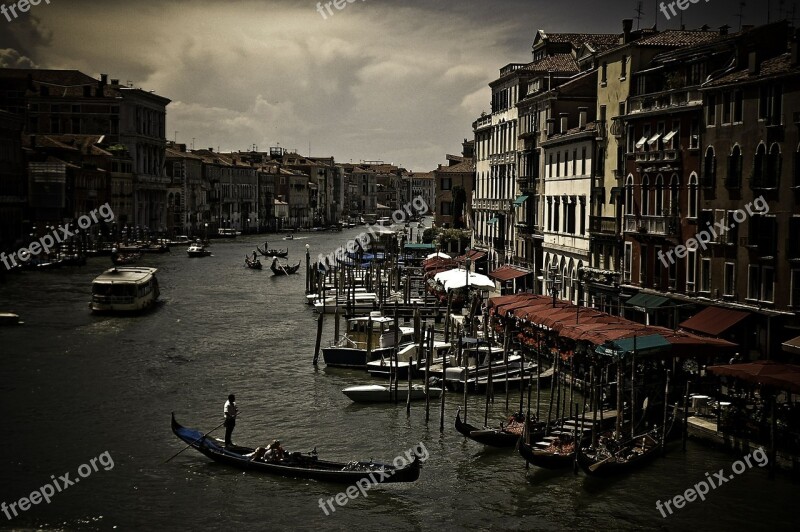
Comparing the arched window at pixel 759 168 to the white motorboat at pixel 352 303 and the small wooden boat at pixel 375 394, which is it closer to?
the small wooden boat at pixel 375 394

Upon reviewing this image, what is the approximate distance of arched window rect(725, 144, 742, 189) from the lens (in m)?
22.4

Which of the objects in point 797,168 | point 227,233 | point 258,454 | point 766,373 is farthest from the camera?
point 227,233

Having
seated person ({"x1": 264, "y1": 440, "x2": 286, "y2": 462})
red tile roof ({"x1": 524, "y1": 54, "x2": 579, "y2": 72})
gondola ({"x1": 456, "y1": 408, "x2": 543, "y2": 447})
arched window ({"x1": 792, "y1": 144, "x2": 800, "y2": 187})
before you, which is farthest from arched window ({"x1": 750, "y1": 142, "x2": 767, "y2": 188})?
red tile roof ({"x1": 524, "y1": 54, "x2": 579, "y2": 72})

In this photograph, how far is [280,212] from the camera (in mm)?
127000

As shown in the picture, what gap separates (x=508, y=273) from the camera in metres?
36.9

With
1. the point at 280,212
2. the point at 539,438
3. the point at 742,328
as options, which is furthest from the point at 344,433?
the point at 280,212

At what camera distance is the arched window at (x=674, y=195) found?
82.4 feet

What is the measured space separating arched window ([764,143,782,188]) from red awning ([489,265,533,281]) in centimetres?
1500

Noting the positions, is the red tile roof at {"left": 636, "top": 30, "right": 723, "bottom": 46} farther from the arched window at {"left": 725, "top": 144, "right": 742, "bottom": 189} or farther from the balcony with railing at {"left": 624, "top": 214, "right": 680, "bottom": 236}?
the arched window at {"left": 725, "top": 144, "right": 742, "bottom": 189}

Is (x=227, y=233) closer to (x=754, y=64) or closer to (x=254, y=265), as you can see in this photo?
(x=254, y=265)

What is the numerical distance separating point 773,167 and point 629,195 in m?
6.77

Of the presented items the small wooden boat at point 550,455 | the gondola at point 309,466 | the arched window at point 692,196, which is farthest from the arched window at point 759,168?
the gondola at point 309,466

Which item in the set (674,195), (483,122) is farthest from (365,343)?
(483,122)

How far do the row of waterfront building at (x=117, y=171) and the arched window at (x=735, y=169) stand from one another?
45.8 meters
